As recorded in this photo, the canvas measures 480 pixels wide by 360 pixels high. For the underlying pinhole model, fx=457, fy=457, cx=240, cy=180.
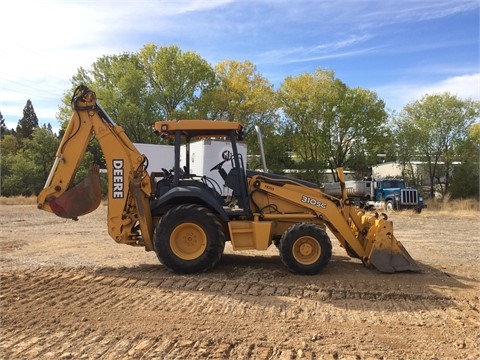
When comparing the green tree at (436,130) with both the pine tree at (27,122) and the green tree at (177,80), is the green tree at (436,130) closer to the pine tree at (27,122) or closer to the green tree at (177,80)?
the green tree at (177,80)

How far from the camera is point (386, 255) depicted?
25.6 ft

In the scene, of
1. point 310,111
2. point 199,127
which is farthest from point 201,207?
point 310,111

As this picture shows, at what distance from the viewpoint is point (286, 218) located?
815 centimetres

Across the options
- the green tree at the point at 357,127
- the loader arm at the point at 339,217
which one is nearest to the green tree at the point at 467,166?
the green tree at the point at 357,127

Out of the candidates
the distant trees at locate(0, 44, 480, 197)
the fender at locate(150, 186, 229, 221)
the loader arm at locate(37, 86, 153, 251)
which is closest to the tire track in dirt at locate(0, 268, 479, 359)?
the loader arm at locate(37, 86, 153, 251)

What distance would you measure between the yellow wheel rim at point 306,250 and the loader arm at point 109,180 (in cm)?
253

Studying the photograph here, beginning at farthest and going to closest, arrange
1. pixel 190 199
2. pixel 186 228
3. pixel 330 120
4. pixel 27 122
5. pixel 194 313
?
pixel 27 122
pixel 330 120
pixel 190 199
pixel 186 228
pixel 194 313

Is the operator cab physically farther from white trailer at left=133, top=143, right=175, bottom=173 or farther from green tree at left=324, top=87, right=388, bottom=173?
green tree at left=324, top=87, right=388, bottom=173

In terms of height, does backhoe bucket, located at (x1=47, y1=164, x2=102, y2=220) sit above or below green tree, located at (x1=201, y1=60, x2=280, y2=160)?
below

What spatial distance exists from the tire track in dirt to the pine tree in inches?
2647

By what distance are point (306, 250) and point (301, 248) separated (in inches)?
3.8

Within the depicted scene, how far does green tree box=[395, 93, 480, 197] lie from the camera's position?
3894 cm

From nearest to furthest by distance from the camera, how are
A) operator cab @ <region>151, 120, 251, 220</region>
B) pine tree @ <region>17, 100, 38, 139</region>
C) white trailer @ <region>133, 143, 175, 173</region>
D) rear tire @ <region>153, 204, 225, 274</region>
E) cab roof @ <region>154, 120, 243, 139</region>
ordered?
rear tire @ <region>153, 204, 225, 274</region>, operator cab @ <region>151, 120, 251, 220</region>, cab roof @ <region>154, 120, 243, 139</region>, white trailer @ <region>133, 143, 175, 173</region>, pine tree @ <region>17, 100, 38, 139</region>

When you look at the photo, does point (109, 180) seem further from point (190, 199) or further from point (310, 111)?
point (310, 111)
